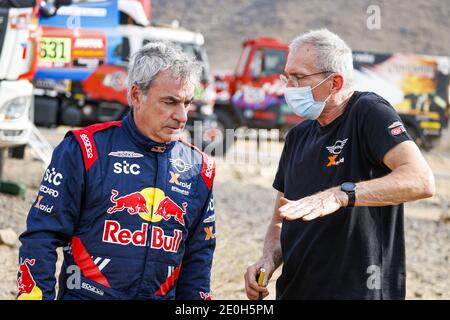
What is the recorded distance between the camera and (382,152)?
11.3 ft

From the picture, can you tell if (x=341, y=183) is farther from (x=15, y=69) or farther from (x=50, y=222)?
(x=15, y=69)

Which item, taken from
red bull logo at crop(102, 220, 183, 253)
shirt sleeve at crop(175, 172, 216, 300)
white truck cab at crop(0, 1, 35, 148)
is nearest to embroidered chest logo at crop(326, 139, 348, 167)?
shirt sleeve at crop(175, 172, 216, 300)

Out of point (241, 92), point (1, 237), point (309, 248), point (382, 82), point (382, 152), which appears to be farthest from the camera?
point (382, 82)

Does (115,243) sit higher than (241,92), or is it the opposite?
(115,243)

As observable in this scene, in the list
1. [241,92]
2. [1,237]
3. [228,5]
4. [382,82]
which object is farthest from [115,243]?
[228,5]

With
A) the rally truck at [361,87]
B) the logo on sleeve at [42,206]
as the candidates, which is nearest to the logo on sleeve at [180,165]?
the logo on sleeve at [42,206]

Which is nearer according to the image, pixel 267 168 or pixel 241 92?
pixel 267 168

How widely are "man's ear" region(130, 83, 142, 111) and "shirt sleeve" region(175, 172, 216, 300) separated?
1.63 feet

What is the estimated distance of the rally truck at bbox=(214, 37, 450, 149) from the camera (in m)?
21.2

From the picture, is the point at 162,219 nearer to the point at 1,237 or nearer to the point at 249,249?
the point at 1,237

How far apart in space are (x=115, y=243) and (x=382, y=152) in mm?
1153

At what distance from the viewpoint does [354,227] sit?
3.61 metres

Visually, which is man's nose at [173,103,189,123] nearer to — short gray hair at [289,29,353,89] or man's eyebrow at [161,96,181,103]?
man's eyebrow at [161,96,181,103]
